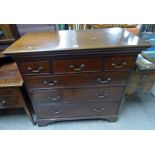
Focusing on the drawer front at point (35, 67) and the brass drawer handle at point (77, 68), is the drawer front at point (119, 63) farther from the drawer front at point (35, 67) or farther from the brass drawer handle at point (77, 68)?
the drawer front at point (35, 67)

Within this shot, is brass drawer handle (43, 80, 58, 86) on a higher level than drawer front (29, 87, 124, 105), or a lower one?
higher

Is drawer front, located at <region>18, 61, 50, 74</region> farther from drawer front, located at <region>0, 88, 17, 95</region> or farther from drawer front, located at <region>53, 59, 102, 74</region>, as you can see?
drawer front, located at <region>0, 88, 17, 95</region>

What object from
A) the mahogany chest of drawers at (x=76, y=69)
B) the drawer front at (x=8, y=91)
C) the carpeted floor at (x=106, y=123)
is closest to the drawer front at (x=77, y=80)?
the mahogany chest of drawers at (x=76, y=69)

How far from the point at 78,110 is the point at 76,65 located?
0.55 metres

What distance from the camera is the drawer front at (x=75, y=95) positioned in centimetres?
124

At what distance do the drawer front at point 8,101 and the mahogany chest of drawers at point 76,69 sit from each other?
0.70 ft

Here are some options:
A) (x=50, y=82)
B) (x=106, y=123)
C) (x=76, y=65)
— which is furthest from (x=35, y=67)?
(x=106, y=123)

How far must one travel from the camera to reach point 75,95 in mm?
1279

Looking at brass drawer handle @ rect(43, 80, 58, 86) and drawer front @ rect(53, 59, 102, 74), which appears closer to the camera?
drawer front @ rect(53, 59, 102, 74)

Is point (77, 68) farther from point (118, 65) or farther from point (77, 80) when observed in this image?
point (118, 65)

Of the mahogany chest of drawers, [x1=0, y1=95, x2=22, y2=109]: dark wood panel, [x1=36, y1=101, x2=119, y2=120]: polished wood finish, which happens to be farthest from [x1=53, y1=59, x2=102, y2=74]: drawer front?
[x1=0, y1=95, x2=22, y2=109]: dark wood panel

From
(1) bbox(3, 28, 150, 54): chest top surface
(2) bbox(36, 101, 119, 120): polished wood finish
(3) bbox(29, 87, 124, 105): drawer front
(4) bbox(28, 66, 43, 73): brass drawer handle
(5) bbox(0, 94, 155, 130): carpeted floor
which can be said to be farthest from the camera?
(5) bbox(0, 94, 155, 130): carpeted floor

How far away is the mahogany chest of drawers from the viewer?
98 centimetres

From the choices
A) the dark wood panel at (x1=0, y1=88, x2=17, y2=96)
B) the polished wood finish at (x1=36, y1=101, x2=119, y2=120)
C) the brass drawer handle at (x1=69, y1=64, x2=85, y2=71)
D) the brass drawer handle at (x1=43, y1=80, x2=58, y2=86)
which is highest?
the brass drawer handle at (x1=69, y1=64, x2=85, y2=71)
